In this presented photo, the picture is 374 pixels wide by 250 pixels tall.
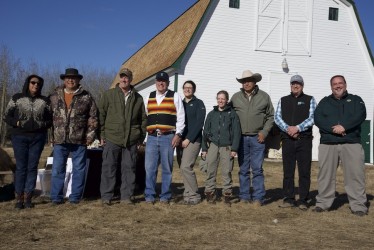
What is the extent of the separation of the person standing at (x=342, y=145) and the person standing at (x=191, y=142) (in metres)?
1.88

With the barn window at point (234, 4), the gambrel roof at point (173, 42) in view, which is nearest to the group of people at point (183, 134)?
the gambrel roof at point (173, 42)

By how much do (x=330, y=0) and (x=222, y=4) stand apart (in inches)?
193

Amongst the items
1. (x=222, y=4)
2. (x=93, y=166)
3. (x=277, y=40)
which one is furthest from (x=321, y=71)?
(x=93, y=166)

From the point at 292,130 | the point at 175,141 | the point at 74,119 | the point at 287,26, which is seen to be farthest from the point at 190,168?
the point at 287,26

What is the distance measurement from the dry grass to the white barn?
9.05 m

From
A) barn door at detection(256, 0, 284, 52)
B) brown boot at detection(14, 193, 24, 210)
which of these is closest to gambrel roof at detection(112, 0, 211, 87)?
barn door at detection(256, 0, 284, 52)

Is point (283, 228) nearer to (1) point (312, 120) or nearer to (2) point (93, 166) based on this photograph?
(1) point (312, 120)

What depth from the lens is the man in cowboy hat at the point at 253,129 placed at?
655cm

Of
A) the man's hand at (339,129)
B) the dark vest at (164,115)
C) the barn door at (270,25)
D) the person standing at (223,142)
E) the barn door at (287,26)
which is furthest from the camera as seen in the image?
the barn door at (287,26)

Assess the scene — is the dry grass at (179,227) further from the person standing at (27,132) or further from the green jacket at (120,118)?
the green jacket at (120,118)

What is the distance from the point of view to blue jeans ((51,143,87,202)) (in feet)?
20.4

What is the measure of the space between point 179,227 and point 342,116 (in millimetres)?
3027

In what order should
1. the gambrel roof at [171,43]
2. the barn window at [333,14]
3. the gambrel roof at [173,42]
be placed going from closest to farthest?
the gambrel roof at [173,42], the gambrel roof at [171,43], the barn window at [333,14]

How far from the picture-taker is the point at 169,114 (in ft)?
21.1
